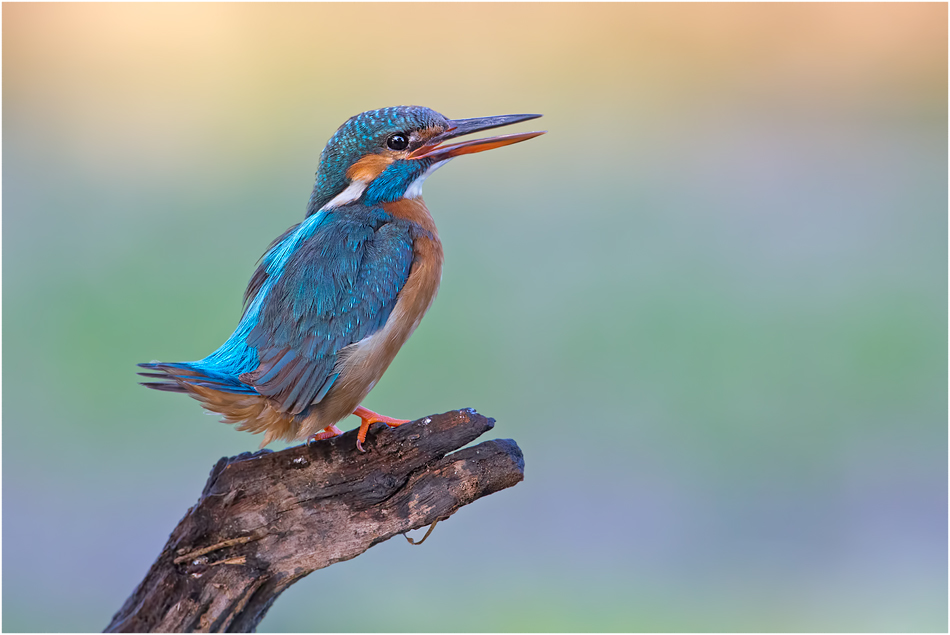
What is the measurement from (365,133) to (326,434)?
779 mm

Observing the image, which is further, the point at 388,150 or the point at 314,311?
the point at 388,150

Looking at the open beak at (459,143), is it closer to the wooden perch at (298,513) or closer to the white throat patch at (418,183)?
the white throat patch at (418,183)

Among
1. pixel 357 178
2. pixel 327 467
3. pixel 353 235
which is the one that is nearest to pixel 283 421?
pixel 327 467

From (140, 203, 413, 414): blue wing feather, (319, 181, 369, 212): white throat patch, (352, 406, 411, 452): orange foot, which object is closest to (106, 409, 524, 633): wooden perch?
(352, 406, 411, 452): orange foot

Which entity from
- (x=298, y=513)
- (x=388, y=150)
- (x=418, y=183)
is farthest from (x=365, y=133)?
(x=298, y=513)

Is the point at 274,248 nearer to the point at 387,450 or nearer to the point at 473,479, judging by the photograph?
the point at 387,450

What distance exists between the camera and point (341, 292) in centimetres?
190

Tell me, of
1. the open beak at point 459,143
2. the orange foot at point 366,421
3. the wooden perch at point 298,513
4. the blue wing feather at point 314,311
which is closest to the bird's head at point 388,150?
the open beak at point 459,143

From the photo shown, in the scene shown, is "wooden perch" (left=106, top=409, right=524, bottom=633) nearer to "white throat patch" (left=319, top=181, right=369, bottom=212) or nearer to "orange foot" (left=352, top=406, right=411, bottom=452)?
"orange foot" (left=352, top=406, right=411, bottom=452)

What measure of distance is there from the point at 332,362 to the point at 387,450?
0.80 feet

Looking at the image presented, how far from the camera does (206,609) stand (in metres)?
1.75

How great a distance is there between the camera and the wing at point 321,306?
184 cm

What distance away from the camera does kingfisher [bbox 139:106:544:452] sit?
1832 millimetres

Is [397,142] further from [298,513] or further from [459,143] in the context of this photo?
[298,513]
